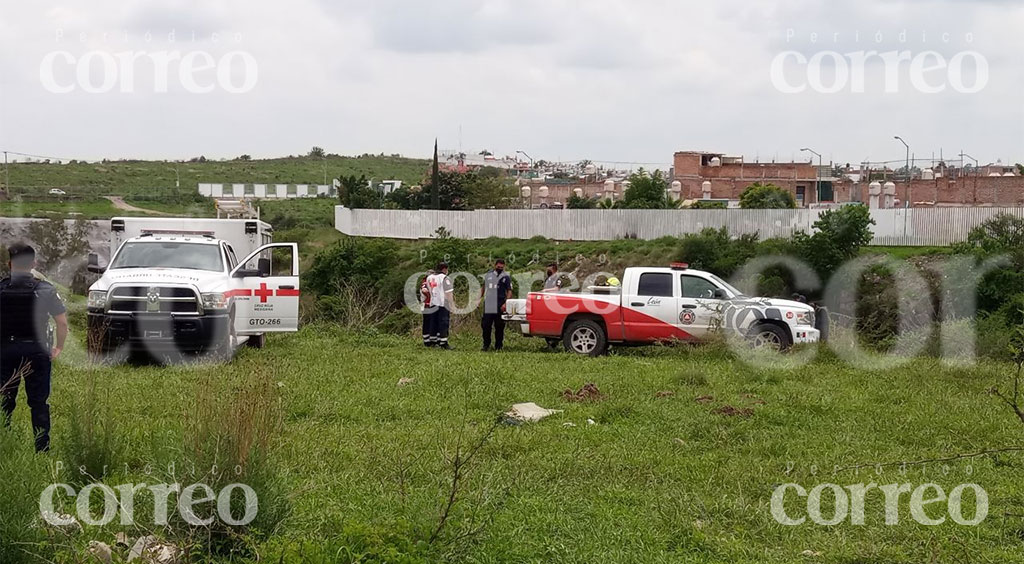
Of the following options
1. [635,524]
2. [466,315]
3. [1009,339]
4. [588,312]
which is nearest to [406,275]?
[466,315]

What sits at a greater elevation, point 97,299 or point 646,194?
point 646,194

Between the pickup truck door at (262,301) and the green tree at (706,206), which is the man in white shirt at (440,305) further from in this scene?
the green tree at (706,206)

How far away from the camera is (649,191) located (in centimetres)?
6253

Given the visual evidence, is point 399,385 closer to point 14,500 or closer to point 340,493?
point 340,493

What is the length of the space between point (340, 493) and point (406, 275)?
1218 inches

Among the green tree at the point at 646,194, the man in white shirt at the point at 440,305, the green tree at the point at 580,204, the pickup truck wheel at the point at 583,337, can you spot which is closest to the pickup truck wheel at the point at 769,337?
the pickup truck wheel at the point at 583,337

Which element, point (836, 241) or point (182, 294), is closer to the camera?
point (182, 294)

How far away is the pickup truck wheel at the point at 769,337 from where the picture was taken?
17.6m

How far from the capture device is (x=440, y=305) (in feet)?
63.5

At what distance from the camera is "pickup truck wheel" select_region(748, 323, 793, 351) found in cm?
1759

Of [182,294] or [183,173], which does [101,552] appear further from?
[183,173]

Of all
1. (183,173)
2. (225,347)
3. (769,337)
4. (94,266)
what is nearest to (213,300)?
(225,347)

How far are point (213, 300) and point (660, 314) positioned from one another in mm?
7648

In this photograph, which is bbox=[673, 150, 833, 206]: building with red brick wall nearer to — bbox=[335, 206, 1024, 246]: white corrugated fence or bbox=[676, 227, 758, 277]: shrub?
bbox=[335, 206, 1024, 246]: white corrugated fence
